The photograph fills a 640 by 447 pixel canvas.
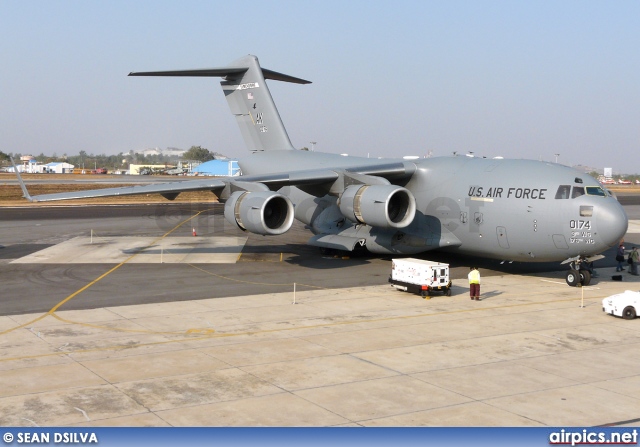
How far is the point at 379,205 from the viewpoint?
966 inches

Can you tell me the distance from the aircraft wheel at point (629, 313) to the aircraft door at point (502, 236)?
5751 millimetres

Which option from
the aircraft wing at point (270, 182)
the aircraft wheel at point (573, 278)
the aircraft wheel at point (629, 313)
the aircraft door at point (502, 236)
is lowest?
the aircraft wheel at point (629, 313)

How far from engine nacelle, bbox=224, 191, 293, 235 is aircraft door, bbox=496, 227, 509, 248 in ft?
23.0

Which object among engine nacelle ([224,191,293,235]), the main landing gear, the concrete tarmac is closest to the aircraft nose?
the main landing gear

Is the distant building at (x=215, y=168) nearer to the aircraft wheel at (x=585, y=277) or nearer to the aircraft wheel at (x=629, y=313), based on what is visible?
the aircraft wheel at (x=585, y=277)

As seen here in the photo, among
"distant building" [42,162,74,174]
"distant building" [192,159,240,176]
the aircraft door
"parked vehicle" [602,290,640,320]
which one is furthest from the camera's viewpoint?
"distant building" [42,162,74,174]

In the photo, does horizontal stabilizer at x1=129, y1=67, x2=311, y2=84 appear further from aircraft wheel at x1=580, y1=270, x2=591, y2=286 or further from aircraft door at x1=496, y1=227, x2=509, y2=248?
aircraft wheel at x1=580, y1=270, x2=591, y2=286

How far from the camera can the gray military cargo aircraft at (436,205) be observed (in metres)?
22.6

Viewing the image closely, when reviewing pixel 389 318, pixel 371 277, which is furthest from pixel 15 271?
pixel 389 318

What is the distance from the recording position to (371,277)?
2503cm

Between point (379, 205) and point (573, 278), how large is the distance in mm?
6698

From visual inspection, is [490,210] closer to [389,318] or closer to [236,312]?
[389,318]

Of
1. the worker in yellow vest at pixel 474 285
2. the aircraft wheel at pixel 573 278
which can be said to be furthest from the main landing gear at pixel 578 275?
the worker in yellow vest at pixel 474 285

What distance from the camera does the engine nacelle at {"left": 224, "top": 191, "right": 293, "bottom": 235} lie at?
2452cm
